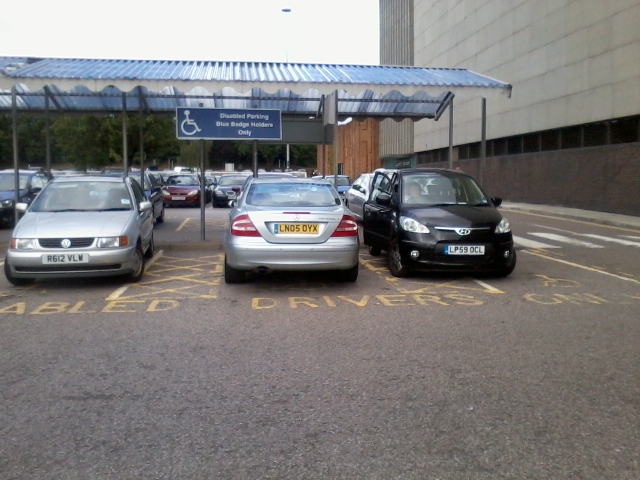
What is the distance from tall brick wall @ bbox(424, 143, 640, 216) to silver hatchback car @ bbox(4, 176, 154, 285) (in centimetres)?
1993

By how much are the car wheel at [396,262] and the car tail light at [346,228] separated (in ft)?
4.55

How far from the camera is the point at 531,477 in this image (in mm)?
3695

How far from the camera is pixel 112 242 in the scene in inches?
358

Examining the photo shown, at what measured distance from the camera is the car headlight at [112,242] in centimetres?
902

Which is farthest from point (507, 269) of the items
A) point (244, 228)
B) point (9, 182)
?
point (9, 182)

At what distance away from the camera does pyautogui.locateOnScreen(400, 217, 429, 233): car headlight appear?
32.3 feet

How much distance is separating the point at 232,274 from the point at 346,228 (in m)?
1.80

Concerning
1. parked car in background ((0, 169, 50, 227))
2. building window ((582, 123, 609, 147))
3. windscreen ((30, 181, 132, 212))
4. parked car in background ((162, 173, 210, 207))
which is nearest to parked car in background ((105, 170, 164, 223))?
parked car in background ((0, 169, 50, 227))

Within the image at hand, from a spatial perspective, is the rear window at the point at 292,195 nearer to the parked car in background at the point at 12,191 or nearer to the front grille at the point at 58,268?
the front grille at the point at 58,268

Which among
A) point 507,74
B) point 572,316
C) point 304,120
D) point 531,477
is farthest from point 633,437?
point 507,74

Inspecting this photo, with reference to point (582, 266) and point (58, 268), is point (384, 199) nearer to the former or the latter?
point (582, 266)

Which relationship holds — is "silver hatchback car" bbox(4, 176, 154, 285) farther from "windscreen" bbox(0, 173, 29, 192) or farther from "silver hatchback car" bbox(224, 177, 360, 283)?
"windscreen" bbox(0, 173, 29, 192)

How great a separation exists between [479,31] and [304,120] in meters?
22.1

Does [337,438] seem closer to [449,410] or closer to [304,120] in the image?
[449,410]
